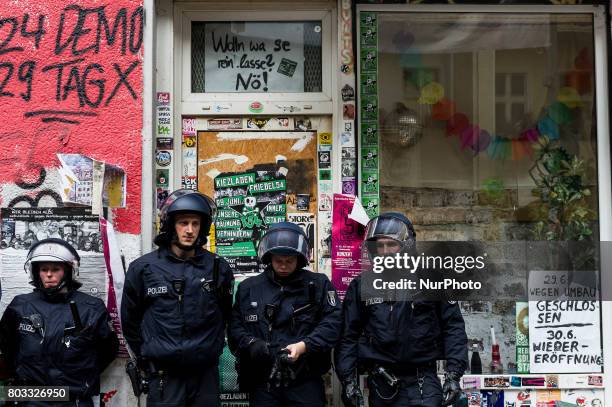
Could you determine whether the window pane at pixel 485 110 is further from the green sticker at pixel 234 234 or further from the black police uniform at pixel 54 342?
the black police uniform at pixel 54 342

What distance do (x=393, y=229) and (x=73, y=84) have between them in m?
2.52

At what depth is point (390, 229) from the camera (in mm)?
5762

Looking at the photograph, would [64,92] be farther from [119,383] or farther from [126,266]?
[119,383]

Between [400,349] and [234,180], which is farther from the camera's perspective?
[234,180]

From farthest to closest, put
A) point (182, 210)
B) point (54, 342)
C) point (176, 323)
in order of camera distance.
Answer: point (182, 210) < point (54, 342) < point (176, 323)

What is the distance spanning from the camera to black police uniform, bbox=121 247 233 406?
17.0 feet

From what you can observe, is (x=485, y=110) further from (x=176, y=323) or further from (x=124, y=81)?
(x=176, y=323)

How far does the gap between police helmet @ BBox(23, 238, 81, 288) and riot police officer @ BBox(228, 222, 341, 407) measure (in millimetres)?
1096

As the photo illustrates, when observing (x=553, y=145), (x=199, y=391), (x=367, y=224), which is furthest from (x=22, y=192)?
(x=553, y=145)

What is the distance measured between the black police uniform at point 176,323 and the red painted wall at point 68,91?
2.76 feet

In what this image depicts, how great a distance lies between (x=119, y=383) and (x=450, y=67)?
346cm

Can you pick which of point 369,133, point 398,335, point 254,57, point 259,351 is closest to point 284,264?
point 259,351

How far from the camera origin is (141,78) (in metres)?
6.18

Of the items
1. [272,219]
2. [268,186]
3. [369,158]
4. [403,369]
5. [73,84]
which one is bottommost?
[403,369]
